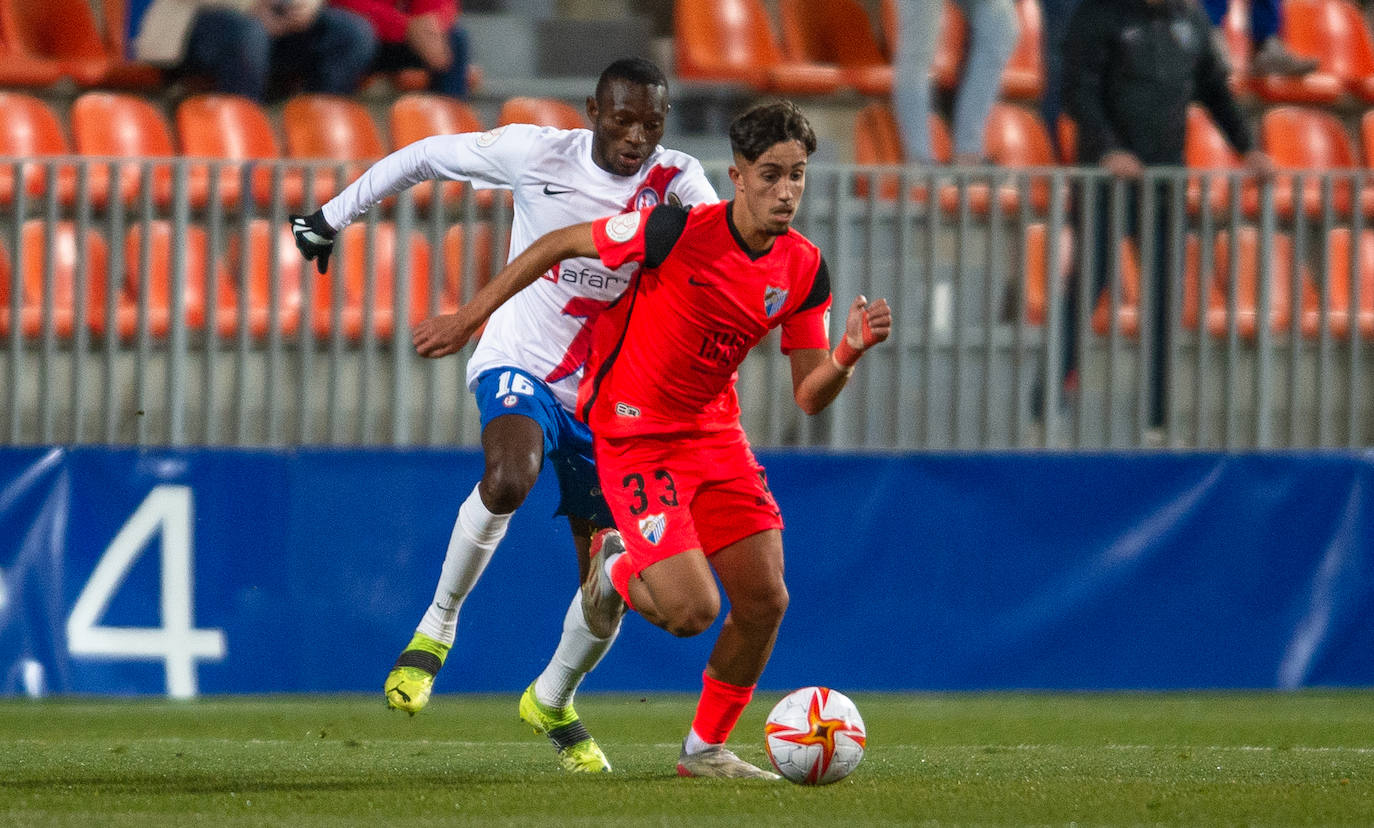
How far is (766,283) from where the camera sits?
569cm

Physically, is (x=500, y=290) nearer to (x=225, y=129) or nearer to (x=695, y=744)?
(x=695, y=744)

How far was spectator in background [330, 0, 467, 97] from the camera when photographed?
11328 millimetres

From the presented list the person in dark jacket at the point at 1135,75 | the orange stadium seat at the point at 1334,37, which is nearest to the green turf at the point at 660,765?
the person in dark jacket at the point at 1135,75

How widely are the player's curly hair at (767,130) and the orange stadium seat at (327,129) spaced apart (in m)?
5.76

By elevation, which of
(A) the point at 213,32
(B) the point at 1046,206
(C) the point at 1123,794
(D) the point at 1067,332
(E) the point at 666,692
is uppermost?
(A) the point at 213,32

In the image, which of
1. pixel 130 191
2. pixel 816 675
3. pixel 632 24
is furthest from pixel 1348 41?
pixel 130 191

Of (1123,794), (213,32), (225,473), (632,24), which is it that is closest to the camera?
(1123,794)

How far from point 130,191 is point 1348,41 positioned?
8.39 meters

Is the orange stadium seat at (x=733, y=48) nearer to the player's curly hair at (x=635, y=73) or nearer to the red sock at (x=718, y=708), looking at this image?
the player's curly hair at (x=635, y=73)

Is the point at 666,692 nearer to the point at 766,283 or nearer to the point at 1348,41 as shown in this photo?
the point at 766,283

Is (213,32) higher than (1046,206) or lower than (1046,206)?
higher

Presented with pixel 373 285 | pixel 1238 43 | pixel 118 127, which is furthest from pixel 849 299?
pixel 1238 43

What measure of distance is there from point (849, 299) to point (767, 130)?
3781 mm

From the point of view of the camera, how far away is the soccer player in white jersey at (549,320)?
6.15 metres
